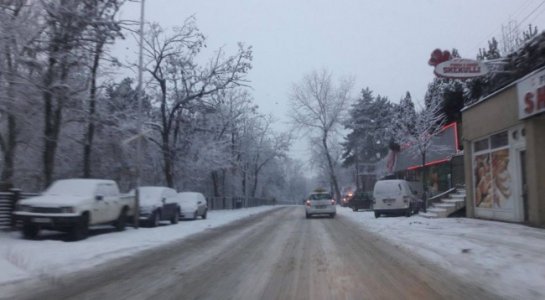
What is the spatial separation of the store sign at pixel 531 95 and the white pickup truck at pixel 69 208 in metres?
13.7

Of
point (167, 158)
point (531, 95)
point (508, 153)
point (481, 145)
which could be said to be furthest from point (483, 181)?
point (167, 158)

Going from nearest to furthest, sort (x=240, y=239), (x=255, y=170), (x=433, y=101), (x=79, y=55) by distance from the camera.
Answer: (x=240, y=239)
(x=79, y=55)
(x=433, y=101)
(x=255, y=170)

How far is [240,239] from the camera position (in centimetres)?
1888

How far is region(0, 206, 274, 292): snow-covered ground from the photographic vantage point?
10.6m

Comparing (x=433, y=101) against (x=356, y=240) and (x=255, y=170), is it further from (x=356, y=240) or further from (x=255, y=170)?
(x=255, y=170)

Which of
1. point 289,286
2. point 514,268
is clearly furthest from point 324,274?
point 514,268

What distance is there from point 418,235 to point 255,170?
55626 millimetres

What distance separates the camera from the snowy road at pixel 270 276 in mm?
8562

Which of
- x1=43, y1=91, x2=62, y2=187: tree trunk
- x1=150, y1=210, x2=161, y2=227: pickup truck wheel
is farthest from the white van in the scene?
x1=43, y1=91, x2=62, y2=187: tree trunk

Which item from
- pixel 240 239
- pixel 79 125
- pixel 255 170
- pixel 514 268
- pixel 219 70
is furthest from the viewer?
pixel 255 170

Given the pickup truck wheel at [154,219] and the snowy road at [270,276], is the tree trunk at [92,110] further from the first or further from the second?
the snowy road at [270,276]

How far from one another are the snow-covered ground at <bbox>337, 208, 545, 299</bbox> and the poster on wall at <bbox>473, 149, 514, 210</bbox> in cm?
96

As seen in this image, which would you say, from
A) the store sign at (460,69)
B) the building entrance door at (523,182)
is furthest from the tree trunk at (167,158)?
the building entrance door at (523,182)

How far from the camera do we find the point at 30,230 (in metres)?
16.3
